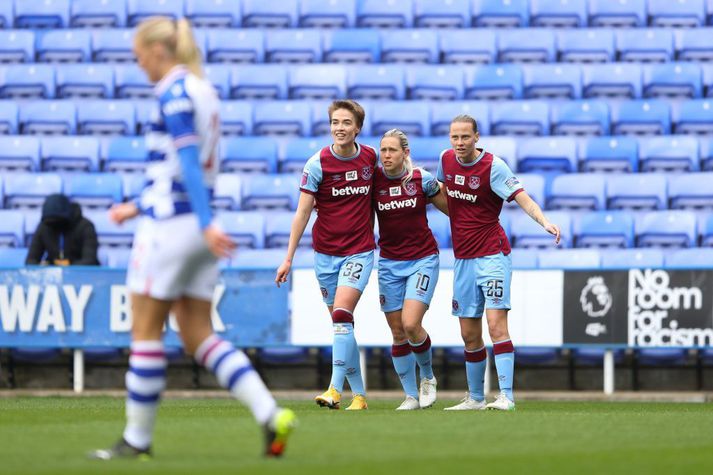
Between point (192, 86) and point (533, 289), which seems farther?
point (533, 289)

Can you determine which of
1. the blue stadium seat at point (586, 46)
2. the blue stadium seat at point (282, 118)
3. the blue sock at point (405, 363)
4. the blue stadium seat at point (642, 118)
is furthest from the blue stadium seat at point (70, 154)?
the blue sock at point (405, 363)

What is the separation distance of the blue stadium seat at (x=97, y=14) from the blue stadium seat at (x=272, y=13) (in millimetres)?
1699

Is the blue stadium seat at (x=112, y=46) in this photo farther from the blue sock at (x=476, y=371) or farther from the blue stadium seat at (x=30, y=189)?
the blue sock at (x=476, y=371)

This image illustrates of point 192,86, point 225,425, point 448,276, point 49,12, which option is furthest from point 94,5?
point 192,86

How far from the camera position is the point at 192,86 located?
226 inches

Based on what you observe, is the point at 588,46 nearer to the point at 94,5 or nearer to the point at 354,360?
the point at 94,5

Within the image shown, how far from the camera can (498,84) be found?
1752 centimetres

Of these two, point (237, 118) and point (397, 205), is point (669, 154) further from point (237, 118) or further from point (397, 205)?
point (397, 205)

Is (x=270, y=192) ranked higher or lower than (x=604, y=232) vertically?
higher

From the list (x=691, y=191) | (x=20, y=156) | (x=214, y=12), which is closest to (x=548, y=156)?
(x=691, y=191)

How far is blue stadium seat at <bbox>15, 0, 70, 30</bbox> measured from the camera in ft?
63.2

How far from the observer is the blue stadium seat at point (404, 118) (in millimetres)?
16859

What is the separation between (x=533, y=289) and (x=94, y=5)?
8.63 meters

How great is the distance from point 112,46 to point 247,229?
4.60 meters
